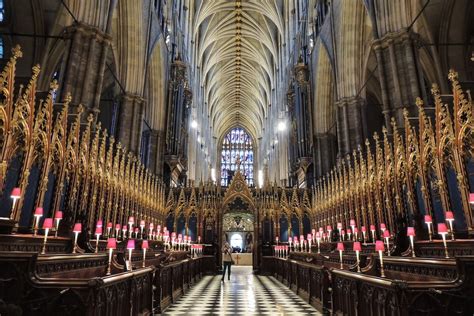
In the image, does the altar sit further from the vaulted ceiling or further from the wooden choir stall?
the vaulted ceiling

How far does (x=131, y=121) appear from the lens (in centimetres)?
1673

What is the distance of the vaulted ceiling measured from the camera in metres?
35.1

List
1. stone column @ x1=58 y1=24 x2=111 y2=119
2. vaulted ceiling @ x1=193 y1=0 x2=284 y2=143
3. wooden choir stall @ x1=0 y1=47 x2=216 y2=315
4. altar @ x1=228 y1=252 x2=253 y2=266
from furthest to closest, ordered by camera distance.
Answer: vaulted ceiling @ x1=193 y1=0 x2=284 y2=143
altar @ x1=228 y1=252 x2=253 y2=266
stone column @ x1=58 y1=24 x2=111 y2=119
wooden choir stall @ x1=0 y1=47 x2=216 y2=315

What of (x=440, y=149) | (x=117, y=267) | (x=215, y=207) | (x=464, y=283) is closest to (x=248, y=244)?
(x=215, y=207)

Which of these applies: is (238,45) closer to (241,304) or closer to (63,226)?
(63,226)

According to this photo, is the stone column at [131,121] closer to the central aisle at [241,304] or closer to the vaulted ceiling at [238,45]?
the central aisle at [241,304]

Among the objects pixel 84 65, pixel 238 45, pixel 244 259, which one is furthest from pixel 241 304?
pixel 238 45

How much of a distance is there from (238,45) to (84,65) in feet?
111

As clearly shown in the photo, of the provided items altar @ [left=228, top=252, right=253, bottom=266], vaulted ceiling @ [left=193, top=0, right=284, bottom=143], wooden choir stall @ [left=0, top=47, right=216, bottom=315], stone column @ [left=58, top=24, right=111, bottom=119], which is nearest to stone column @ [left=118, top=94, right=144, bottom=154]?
wooden choir stall @ [left=0, top=47, right=216, bottom=315]

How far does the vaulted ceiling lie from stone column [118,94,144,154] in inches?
754

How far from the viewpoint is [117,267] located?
5375 mm

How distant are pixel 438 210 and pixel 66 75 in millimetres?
11926

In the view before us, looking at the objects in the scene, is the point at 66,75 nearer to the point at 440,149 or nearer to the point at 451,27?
the point at 440,149

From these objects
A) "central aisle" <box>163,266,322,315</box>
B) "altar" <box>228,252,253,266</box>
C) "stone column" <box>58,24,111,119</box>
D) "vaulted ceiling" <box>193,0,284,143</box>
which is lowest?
"central aisle" <box>163,266,322,315</box>
